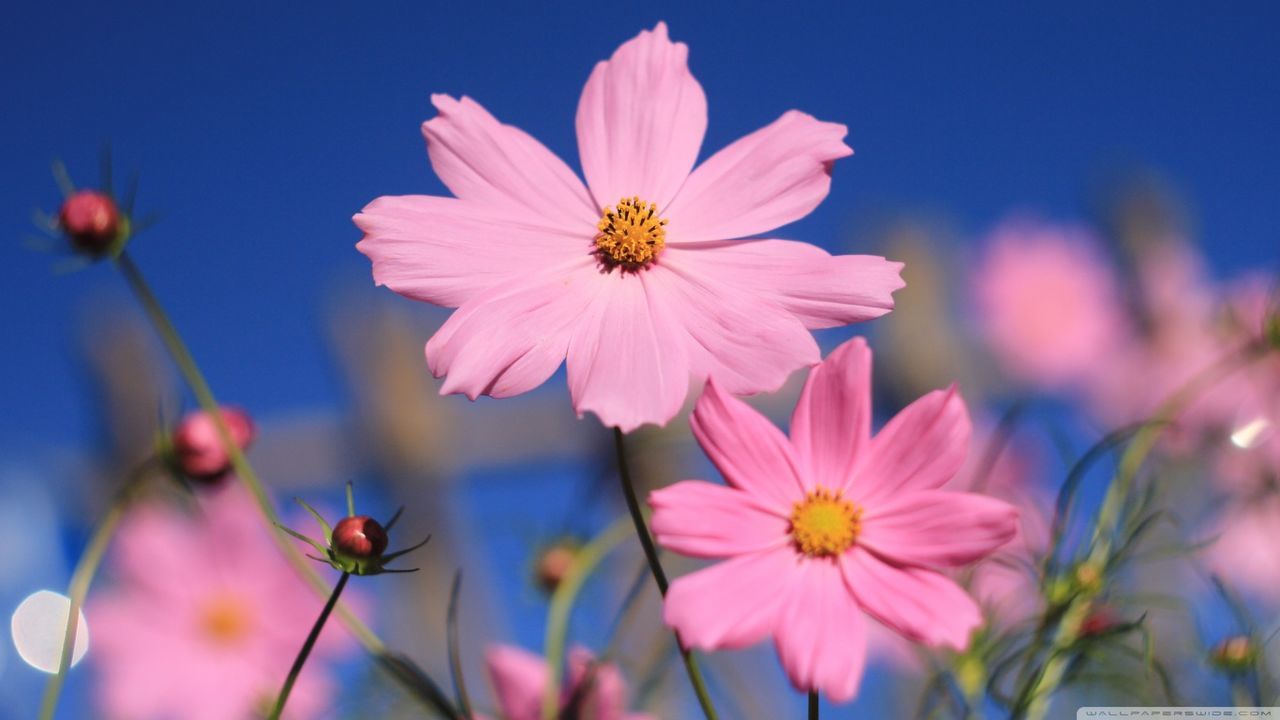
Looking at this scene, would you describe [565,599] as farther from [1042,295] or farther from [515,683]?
[1042,295]

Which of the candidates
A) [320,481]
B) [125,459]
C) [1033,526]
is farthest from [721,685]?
[125,459]

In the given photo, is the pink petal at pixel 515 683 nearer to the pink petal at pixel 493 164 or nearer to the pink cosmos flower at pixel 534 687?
the pink cosmos flower at pixel 534 687

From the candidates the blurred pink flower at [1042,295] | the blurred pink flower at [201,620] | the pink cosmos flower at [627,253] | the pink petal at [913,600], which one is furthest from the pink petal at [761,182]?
the blurred pink flower at [1042,295]

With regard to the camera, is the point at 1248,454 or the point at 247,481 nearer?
the point at 247,481

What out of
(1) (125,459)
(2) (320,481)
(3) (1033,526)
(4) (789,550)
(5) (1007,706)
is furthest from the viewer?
(1) (125,459)

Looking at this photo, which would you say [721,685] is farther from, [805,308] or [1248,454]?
[1248,454]

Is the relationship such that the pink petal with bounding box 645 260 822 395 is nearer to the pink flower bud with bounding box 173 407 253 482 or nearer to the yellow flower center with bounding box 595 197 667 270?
the yellow flower center with bounding box 595 197 667 270

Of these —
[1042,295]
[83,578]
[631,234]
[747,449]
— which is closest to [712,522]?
[747,449]
